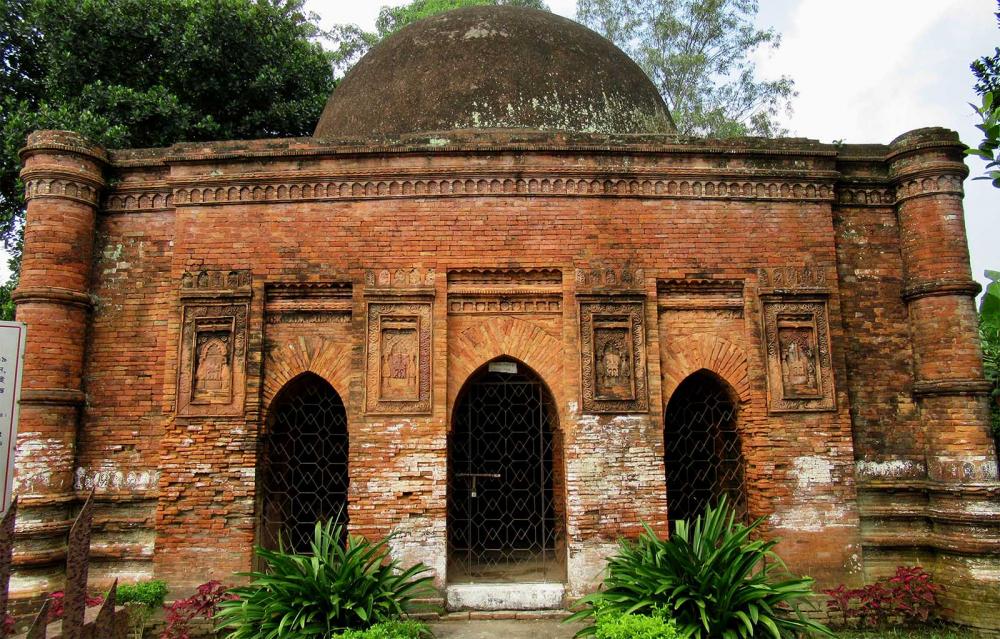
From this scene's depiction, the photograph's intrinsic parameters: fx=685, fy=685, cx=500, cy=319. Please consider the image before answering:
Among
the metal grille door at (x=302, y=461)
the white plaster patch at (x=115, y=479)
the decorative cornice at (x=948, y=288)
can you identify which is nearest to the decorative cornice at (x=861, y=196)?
the decorative cornice at (x=948, y=288)

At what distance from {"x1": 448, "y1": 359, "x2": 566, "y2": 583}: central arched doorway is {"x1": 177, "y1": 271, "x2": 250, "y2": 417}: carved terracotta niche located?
7.12ft

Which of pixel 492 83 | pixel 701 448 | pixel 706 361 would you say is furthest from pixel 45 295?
pixel 701 448

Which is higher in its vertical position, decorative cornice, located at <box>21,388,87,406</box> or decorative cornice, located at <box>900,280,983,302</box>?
decorative cornice, located at <box>900,280,983,302</box>

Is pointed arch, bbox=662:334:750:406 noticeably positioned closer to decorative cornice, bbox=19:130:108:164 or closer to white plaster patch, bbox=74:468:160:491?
white plaster patch, bbox=74:468:160:491

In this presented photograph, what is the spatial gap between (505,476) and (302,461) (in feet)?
6.97

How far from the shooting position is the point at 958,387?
6590mm

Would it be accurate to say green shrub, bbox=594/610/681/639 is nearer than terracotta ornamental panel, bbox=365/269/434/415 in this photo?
Yes

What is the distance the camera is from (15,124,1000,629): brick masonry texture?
6383 millimetres

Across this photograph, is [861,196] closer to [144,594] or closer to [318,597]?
[318,597]

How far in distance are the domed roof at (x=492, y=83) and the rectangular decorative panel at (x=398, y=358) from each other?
2.20 metres

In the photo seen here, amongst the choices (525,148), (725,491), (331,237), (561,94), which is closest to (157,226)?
(331,237)

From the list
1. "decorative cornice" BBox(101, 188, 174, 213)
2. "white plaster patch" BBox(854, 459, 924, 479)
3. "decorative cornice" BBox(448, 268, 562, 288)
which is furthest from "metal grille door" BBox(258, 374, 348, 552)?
"white plaster patch" BBox(854, 459, 924, 479)

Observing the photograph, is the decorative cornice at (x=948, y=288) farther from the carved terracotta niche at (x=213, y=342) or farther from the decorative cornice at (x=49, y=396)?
the decorative cornice at (x=49, y=396)

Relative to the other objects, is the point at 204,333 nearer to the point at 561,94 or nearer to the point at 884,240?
the point at 561,94
